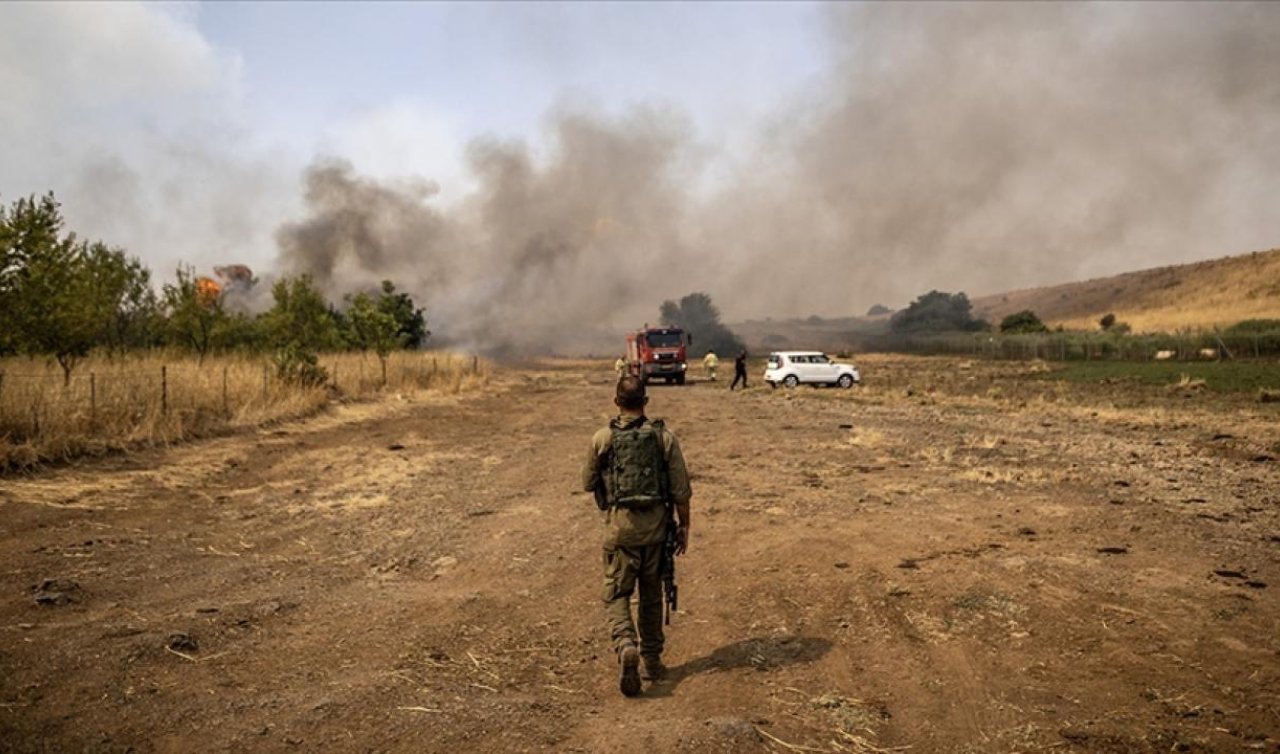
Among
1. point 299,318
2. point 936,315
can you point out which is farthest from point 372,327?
point 936,315

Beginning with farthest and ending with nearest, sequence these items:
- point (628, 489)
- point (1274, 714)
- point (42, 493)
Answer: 1. point (42, 493)
2. point (628, 489)
3. point (1274, 714)

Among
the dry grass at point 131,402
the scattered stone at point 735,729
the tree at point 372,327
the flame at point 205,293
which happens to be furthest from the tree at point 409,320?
the scattered stone at point 735,729

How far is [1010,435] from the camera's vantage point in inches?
685

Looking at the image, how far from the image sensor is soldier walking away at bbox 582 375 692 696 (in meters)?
5.23

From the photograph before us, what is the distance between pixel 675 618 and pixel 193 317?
1064 inches

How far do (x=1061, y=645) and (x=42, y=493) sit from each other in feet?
38.7

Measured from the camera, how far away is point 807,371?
116ft

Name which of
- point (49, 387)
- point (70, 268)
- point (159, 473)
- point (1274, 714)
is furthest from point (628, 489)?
point (70, 268)

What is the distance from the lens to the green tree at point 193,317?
90.2 feet

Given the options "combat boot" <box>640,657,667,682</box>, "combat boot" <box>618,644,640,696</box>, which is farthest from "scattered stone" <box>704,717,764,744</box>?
"combat boot" <box>640,657,667,682</box>

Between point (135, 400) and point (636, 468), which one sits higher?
point (636, 468)

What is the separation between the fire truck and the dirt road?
25.3 metres

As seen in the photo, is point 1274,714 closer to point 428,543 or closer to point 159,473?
point 428,543

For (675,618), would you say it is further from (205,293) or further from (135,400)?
(205,293)
